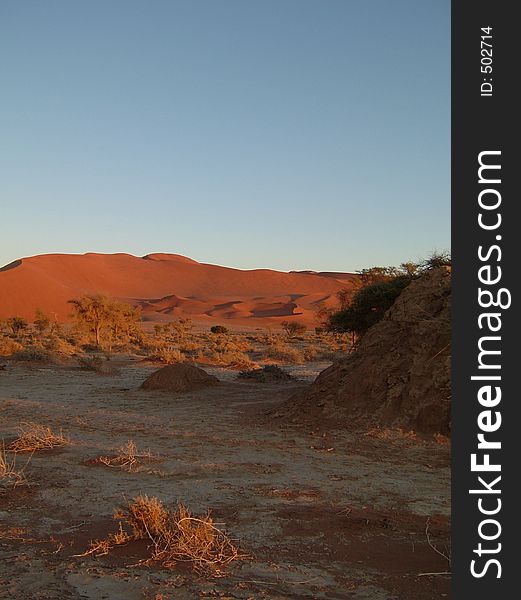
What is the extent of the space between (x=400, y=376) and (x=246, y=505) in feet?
17.5

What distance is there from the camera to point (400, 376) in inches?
428

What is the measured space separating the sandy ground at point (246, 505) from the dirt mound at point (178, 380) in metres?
3.58

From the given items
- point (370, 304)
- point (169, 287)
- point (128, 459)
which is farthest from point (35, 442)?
point (169, 287)

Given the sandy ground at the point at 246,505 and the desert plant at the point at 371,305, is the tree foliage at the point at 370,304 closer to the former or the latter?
the desert plant at the point at 371,305

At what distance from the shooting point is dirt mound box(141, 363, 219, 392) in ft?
53.9

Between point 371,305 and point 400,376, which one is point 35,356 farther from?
point 400,376

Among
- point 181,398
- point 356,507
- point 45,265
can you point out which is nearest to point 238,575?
point 356,507

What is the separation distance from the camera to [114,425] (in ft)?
37.7

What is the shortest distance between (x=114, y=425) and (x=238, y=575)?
24.5ft

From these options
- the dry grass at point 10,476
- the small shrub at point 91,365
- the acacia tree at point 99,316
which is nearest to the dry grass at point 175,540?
the dry grass at point 10,476

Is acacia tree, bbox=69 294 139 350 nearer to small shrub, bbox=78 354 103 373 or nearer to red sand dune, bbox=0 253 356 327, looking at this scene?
small shrub, bbox=78 354 103 373

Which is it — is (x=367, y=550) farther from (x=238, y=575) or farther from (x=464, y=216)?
(x=464, y=216)

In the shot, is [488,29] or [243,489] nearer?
[488,29]

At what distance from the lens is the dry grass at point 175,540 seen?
15.3 ft
